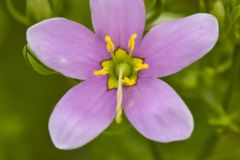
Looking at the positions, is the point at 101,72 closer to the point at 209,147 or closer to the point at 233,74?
the point at 233,74

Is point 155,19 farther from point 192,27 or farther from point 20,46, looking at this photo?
point 20,46

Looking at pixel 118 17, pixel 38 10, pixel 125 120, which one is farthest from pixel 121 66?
pixel 125 120

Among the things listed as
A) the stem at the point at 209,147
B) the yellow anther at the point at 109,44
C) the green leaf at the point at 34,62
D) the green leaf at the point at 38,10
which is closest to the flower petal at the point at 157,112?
the yellow anther at the point at 109,44

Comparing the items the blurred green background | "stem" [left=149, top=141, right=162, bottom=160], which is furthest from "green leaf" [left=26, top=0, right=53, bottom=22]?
"stem" [left=149, top=141, right=162, bottom=160]

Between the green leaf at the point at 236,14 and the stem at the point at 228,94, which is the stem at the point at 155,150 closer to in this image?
the stem at the point at 228,94

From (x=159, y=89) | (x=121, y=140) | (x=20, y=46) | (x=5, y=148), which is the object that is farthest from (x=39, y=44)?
(x=20, y=46)

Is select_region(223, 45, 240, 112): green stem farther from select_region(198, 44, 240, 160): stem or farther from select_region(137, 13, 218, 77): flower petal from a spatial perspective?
select_region(137, 13, 218, 77): flower petal
